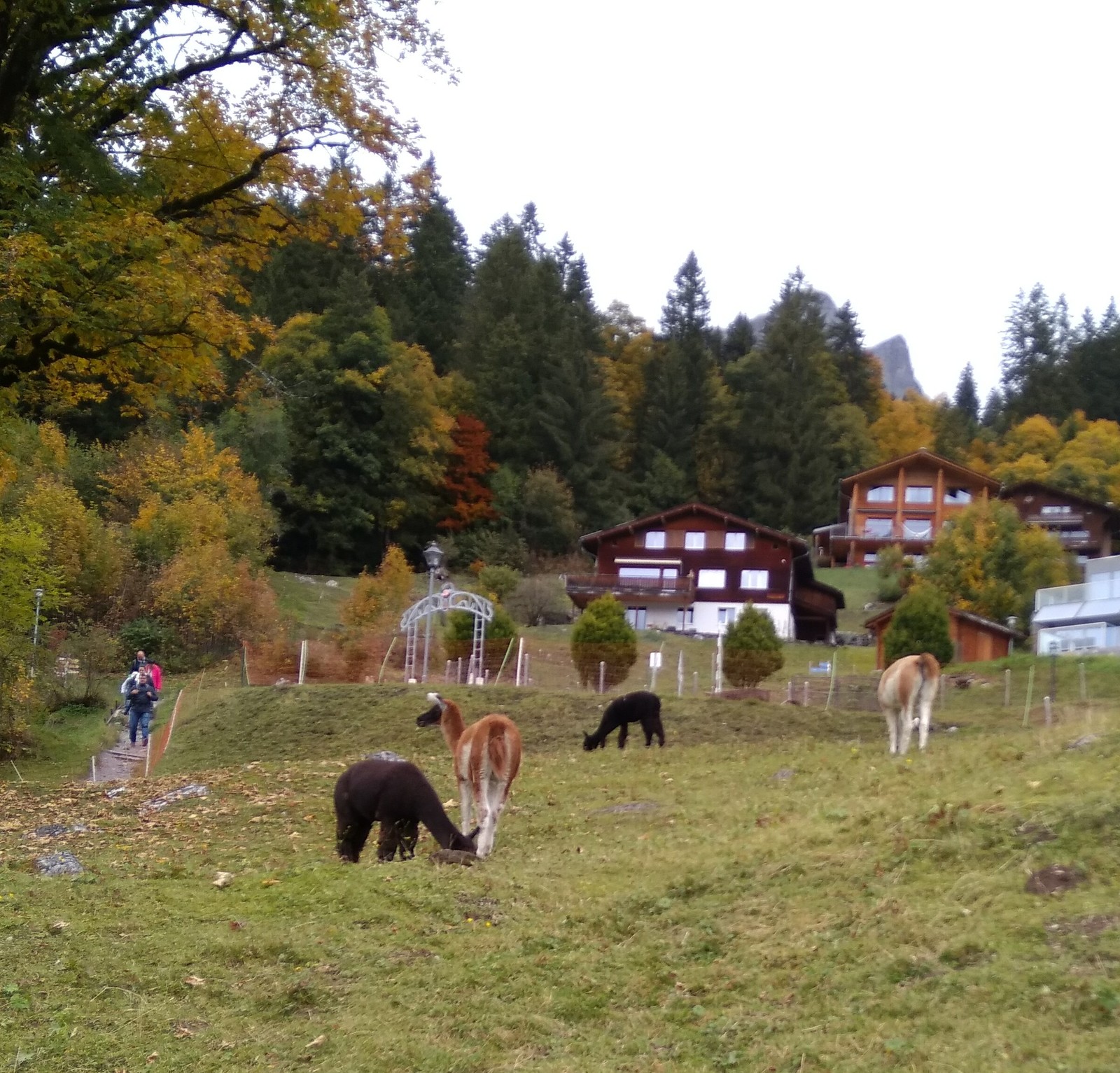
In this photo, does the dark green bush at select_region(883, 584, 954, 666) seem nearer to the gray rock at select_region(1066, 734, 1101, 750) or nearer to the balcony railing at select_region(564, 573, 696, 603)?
the gray rock at select_region(1066, 734, 1101, 750)

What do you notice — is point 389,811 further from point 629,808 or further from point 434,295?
point 434,295

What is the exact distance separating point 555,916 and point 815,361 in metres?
82.8

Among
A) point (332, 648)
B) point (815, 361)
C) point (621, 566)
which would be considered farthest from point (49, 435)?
point (815, 361)

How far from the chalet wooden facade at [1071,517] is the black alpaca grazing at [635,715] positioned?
5989 cm

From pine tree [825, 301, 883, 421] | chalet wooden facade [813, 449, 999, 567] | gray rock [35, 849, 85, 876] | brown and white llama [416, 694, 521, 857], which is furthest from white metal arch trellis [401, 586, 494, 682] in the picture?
pine tree [825, 301, 883, 421]

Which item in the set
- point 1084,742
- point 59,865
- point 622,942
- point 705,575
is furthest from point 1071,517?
point 59,865

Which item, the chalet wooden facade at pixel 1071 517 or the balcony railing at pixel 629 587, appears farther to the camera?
the chalet wooden facade at pixel 1071 517

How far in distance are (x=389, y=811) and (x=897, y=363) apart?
160m

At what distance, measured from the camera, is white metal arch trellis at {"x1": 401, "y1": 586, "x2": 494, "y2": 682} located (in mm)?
32531

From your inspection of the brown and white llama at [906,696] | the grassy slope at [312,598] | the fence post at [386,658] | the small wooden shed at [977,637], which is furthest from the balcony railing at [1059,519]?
the brown and white llama at [906,696]

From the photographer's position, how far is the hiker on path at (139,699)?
1008 inches

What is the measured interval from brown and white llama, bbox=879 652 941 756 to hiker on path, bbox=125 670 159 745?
Answer: 49.6 ft

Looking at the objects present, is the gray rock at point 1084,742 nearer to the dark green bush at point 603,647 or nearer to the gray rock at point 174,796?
the gray rock at point 174,796

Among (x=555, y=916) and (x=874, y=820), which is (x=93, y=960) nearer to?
(x=555, y=916)
